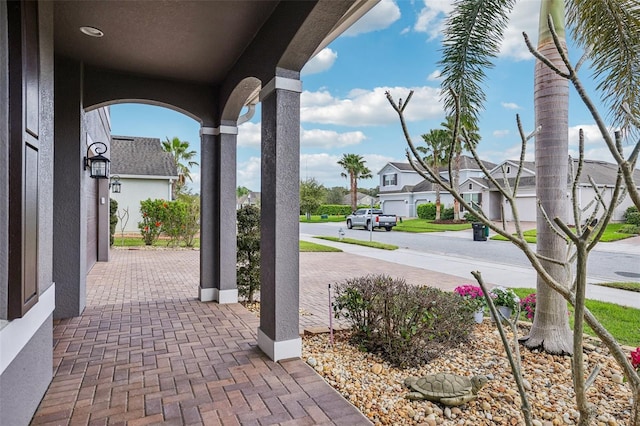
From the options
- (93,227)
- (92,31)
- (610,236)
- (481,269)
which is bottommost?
(481,269)

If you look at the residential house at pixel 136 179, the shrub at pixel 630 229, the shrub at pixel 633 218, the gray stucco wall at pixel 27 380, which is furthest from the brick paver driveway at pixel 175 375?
the shrub at pixel 633 218

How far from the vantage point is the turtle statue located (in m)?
2.81

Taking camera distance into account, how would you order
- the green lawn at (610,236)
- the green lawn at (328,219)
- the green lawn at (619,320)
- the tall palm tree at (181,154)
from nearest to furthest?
the green lawn at (619,320) → the green lawn at (610,236) → the tall palm tree at (181,154) → the green lawn at (328,219)

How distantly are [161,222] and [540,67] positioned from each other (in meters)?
13.0

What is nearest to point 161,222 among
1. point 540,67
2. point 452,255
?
point 452,255

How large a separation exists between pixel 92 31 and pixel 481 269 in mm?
9545

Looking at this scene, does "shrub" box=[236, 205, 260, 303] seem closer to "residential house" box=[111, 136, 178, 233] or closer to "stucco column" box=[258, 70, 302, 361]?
"stucco column" box=[258, 70, 302, 361]

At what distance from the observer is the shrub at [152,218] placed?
13.9m

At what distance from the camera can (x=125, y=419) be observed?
266cm

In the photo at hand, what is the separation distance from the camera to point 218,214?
19.3ft

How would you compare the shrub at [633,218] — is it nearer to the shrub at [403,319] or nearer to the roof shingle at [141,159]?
the shrub at [403,319]

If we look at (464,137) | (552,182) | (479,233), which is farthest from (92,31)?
(479,233)

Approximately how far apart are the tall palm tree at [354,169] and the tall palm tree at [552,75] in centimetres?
3338

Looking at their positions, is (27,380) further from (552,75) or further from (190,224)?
(190,224)
